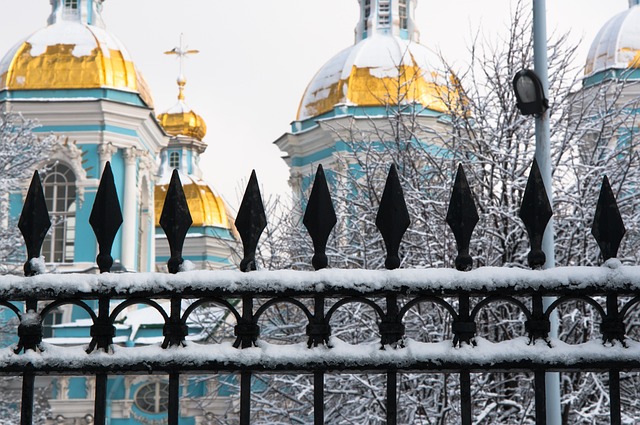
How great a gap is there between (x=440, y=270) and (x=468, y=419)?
0.38 m

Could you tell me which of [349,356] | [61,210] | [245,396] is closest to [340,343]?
[349,356]

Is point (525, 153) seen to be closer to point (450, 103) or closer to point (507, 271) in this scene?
point (450, 103)

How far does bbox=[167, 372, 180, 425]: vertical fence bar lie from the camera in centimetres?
313

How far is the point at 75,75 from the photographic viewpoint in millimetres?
34406

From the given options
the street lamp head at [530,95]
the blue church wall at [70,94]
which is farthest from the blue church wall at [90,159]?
the street lamp head at [530,95]

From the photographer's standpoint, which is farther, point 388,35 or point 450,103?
point 388,35

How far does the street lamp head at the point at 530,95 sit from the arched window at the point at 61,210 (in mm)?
27656

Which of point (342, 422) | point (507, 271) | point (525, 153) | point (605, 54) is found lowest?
point (342, 422)

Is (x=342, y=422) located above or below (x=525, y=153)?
below

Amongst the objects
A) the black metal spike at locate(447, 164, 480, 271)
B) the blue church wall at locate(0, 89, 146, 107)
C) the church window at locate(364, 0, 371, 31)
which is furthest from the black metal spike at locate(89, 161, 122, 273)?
the church window at locate(364, 0, 371, 31)

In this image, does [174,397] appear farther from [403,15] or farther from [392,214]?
[403,15]

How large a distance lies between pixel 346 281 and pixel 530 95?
4.80 metres

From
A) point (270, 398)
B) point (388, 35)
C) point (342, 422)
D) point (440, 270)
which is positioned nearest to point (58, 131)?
point (388, 35)

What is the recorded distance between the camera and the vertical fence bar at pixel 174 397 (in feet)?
10.3
